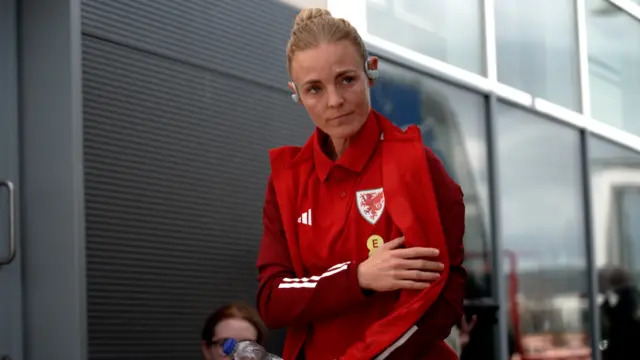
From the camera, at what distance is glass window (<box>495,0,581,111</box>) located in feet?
23.9

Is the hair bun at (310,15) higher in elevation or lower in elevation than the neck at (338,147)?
higher

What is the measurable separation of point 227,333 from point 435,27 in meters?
2.91

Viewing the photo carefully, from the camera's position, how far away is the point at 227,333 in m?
4.01

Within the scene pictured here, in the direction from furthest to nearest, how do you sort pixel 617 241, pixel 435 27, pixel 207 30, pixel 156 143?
pixel 617 241, pixel 435 27, pixel 207 30, pixel 156 143

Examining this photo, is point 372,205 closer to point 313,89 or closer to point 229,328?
point 313,89

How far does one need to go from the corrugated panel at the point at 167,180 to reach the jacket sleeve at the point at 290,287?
1484 mm

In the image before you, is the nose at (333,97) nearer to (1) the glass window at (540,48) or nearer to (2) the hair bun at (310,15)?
(2) the hair bun at (310,15)

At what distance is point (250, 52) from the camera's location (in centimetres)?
459

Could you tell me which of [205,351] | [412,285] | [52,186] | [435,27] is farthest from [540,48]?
[412,285]

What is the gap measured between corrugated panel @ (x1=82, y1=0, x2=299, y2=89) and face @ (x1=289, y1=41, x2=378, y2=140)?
1688 mm

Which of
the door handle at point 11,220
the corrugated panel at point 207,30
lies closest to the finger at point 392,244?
the door handle at point 11,220

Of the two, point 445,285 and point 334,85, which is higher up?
point 334,85

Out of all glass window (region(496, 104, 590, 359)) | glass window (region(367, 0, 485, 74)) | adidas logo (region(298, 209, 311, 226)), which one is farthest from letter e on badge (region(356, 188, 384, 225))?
glass window (region(496, 104, 590, 359))

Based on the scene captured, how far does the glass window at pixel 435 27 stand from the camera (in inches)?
230
